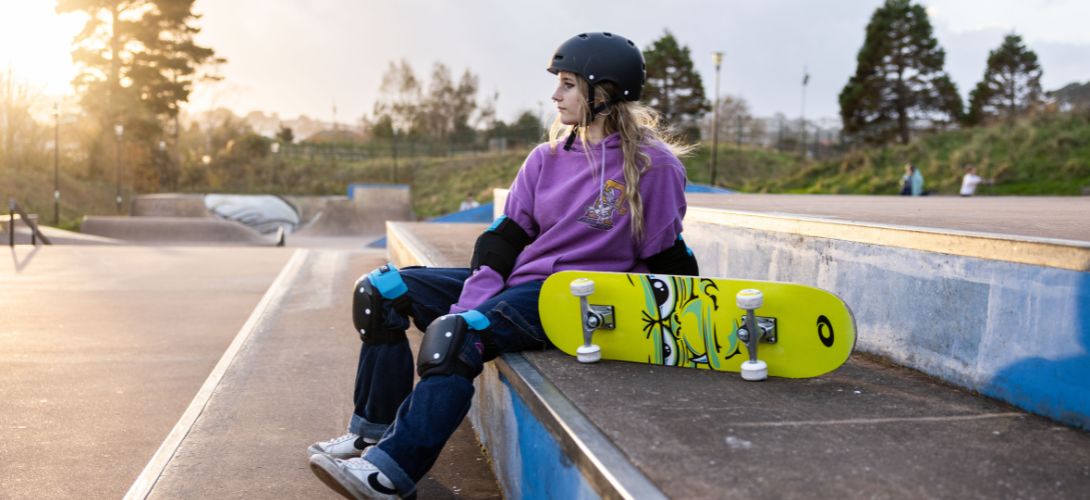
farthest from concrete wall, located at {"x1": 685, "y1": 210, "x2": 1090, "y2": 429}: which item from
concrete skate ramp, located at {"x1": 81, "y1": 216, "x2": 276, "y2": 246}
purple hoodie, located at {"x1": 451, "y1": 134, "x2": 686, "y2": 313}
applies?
concrete skate ramp, located at {"x1": 81, "y1": 216, "x2": 276, "y2": 246}

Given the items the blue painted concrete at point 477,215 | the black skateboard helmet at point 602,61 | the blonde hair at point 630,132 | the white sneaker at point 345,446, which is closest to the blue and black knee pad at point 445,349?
the white sneaker at point 345,446

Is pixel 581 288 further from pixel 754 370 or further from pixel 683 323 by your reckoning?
pixel 754 370

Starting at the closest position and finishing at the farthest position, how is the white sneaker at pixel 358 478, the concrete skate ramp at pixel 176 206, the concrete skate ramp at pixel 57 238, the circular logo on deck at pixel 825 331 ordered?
the white sneaker at pixel 358 478
the circular logo on deck at pixel 825 331
the concrete skate ramp at pixel 57 238
the concrete skate ramp at pixel 176 206

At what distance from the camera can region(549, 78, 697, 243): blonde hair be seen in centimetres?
284

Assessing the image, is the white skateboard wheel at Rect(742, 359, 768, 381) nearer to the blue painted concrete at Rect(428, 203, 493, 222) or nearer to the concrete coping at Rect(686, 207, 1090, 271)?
the concrete coping at Rect(686, 207, 1090, 271)

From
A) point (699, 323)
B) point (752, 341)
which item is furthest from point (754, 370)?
point (699, 323)

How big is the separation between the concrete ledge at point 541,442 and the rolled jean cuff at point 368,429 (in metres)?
0.39

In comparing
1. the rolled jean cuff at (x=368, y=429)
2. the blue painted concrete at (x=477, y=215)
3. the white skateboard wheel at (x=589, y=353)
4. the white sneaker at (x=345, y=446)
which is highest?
the white skateboard wheel at (x=589, y=353)

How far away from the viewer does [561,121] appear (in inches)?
118

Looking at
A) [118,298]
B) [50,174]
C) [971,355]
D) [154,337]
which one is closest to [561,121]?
[971,355]

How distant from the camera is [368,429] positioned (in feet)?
8.94

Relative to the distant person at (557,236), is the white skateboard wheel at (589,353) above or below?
below

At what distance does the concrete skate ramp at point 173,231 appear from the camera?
901 inches

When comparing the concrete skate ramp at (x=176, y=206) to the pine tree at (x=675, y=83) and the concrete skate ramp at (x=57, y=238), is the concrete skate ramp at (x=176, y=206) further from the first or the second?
the pine tree at (x=675, y=83)
